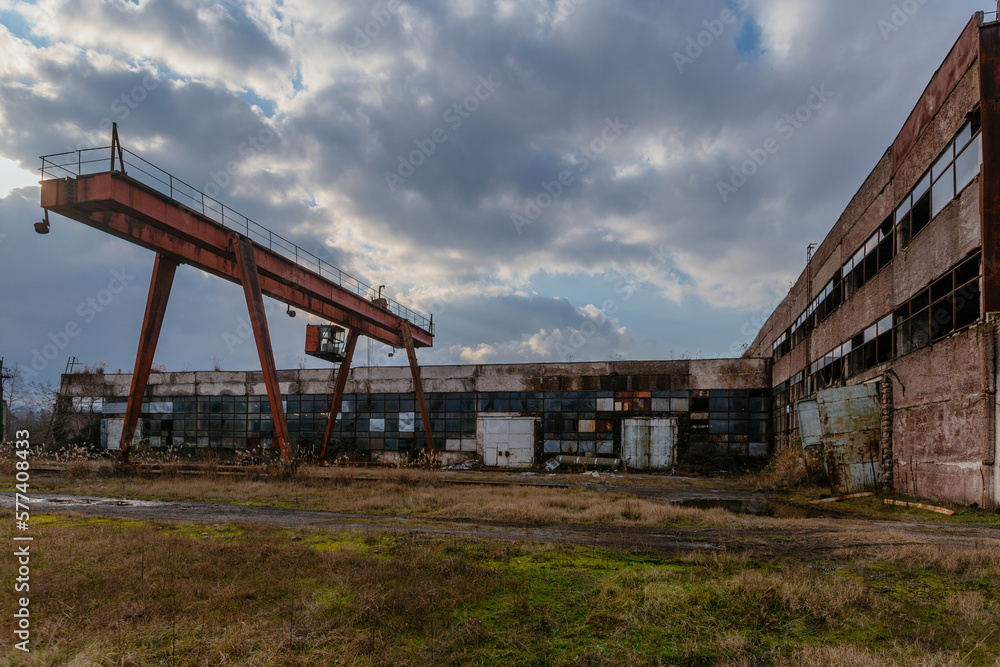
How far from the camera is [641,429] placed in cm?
2467

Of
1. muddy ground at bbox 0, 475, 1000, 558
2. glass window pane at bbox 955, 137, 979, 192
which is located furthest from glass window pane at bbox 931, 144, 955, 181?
muddy ground at bbox 0, 475, 1000, 558

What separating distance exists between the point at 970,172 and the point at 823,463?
7.86 metres

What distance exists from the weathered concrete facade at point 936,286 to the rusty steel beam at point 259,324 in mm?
15499

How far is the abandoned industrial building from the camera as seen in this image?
30.7 feet

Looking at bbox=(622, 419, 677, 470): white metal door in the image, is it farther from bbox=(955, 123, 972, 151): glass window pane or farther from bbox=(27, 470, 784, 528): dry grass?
bbox=(955, 123, 972, 151): glass window pane

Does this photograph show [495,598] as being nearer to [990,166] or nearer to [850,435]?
[990,166]

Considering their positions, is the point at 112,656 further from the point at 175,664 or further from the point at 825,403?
the point at 825,403

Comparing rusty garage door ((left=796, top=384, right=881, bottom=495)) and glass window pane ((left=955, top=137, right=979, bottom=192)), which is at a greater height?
glass window pane ((left=955, top=137, right=979, bottom=192))

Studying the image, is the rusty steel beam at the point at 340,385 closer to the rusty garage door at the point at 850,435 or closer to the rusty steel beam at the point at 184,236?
the rusty steel beam at the point at 184,236

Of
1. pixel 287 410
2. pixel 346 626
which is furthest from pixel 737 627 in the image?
pixel 287 410

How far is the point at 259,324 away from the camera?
17016mm

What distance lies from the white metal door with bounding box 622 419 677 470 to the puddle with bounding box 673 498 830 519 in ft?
35.9

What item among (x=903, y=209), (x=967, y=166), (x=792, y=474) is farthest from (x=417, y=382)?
(x=967, y=166)

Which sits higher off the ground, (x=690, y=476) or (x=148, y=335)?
(x=148, y=335)
